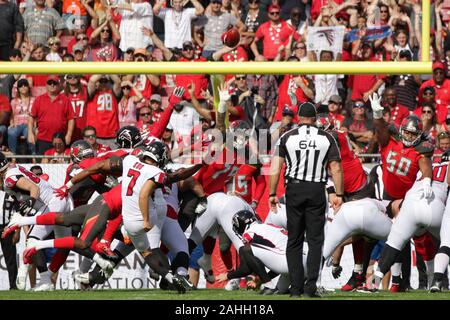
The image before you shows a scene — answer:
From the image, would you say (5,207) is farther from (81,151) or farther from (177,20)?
(177,20)

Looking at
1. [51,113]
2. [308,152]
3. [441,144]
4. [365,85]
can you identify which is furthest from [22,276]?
[441,144]

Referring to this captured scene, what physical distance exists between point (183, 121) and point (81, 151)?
49.3 inches

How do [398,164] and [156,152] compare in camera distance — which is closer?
[156,152]

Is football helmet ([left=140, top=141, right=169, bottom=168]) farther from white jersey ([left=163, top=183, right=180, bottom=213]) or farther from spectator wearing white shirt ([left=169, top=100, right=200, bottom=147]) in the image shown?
spectator wearing white shirt ([left=169, top=100, right=200, bottom=147])

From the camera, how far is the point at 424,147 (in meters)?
11.7

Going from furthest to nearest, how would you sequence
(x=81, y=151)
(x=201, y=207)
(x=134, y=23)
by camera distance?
(x=201, y=207), (x=81, y=151), (x=134, y=23)

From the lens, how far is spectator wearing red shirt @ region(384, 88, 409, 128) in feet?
42.9

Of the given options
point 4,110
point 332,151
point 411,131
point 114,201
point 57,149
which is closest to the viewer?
point 332,151

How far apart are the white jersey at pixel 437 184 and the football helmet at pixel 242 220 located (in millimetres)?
1544

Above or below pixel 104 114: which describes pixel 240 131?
below

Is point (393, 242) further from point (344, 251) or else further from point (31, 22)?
point (31, 22)

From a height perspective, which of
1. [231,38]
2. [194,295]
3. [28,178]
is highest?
[231,38]

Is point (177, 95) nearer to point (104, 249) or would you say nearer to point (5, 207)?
point (104, 249)

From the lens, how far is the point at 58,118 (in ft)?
41.9
